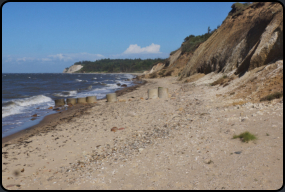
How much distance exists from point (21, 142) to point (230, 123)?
23.9 ft

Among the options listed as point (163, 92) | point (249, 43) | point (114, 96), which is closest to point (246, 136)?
point (163, 92)

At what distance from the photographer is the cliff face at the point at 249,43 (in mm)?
11977

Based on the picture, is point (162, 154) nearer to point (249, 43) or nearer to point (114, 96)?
point (114, 96)

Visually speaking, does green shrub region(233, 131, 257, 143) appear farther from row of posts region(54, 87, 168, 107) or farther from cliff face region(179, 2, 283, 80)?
row of posts region(54, 87, 168, 107)

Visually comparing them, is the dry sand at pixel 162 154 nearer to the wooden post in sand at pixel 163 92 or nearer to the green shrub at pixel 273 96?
the green shrub at pixel 273 96

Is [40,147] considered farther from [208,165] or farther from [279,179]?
[279,179]

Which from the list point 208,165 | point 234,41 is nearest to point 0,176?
point 208,165

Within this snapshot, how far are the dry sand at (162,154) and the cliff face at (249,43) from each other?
5.48 m

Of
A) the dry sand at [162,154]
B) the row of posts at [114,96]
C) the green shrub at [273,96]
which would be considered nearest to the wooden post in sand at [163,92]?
the row of posts at [114,96]

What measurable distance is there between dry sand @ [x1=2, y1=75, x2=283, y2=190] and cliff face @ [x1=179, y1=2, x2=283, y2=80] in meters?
5.48

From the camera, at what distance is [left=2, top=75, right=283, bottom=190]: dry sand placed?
432 centimetres

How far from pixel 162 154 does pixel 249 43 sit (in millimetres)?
14288

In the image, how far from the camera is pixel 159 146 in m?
6.06

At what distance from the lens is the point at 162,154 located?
5.52 metres
